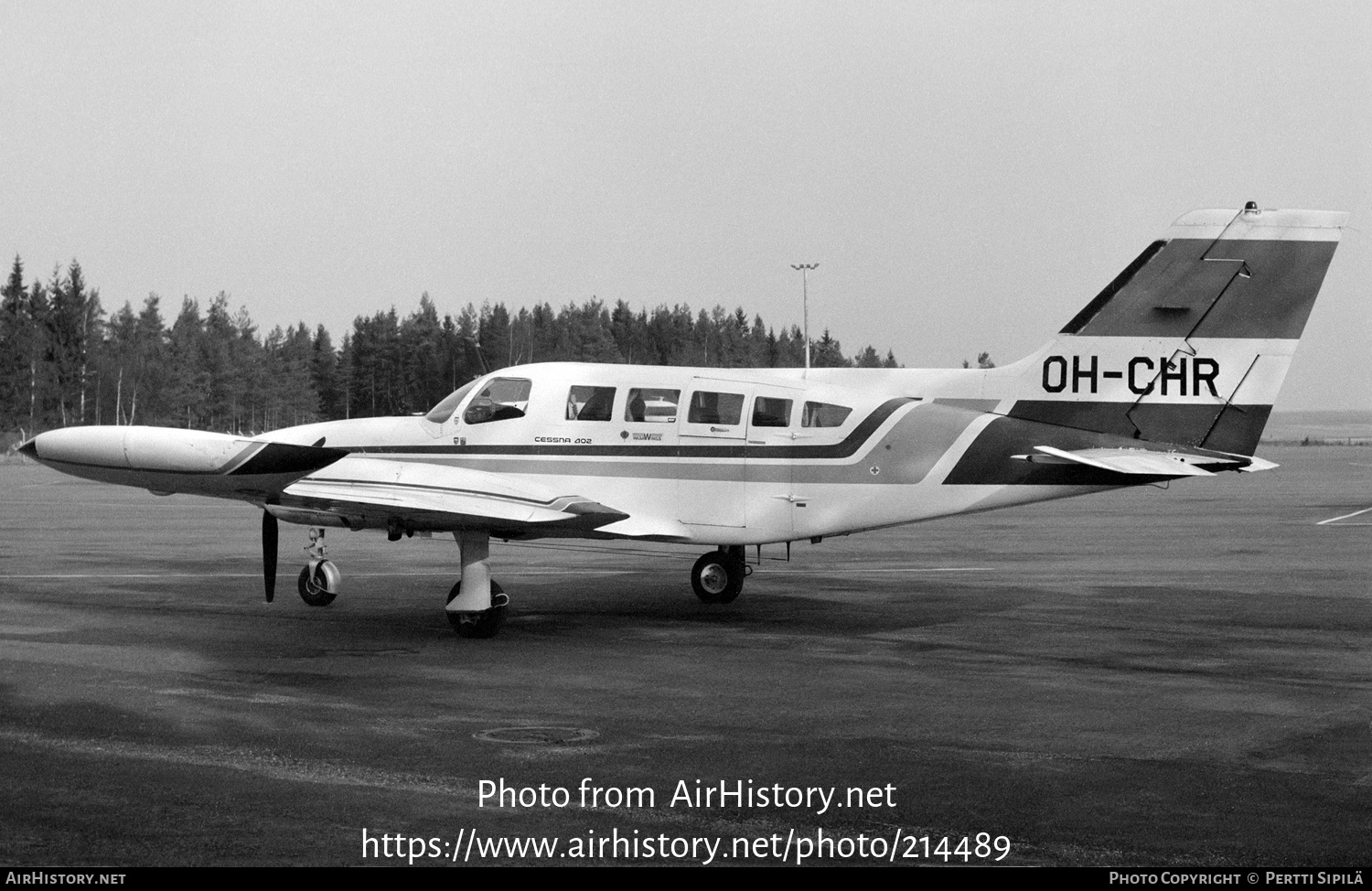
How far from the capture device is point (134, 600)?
55.0 ft

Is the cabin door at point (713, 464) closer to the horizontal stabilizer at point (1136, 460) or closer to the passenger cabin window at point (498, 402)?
the passenger cabin window at point (498, 402)

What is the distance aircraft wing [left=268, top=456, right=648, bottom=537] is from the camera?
13633 mm

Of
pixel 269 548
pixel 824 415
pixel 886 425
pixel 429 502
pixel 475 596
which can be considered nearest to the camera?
pixel 429 502

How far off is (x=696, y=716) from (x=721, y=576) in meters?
6.71

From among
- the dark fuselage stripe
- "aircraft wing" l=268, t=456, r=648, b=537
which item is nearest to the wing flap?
"aircraft wing" l=268, t=456, r=648, b=537

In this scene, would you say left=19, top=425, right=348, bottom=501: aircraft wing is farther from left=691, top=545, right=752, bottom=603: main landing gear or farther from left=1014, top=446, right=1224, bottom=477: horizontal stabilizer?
left=1014, top=446, right=1224, bottom=477: horizontal stabilizer

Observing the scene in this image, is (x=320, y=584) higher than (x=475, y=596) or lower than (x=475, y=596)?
lower

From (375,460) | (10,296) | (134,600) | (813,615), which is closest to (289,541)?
(134,600)

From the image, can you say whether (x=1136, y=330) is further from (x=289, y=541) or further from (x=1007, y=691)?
(x=289, y=541)

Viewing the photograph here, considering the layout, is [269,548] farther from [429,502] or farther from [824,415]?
[824,415]

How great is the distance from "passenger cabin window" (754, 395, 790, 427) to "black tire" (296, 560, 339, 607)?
5435mm

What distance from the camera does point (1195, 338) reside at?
15219mm

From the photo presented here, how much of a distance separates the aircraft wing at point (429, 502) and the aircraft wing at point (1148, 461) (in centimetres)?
477

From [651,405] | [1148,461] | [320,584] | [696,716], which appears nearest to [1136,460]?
[1148,461]
